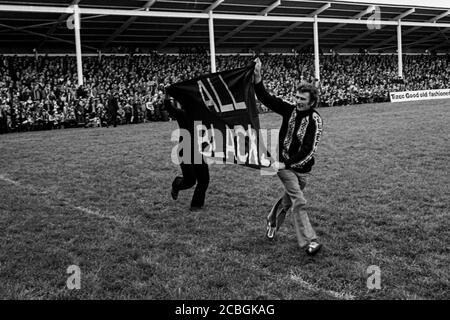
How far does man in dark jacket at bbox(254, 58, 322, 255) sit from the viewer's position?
5117 mm

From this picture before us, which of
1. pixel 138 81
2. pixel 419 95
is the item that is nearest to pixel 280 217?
pixel 138 81

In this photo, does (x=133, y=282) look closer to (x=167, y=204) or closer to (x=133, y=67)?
(x=167, y=204)

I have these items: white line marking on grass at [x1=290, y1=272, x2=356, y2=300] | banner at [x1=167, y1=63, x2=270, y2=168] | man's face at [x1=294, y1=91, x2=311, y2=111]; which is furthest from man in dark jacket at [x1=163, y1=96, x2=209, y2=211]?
white line marking on grass at [x1=290, y1=272, x2=356, y2=300]

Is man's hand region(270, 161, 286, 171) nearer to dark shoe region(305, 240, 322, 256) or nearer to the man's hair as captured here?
the man's hair

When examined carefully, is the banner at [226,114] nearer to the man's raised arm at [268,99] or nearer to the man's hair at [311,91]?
the man's raised arm at [268,99]

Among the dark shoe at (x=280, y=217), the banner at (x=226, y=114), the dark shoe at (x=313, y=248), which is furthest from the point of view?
the banner at (x=226, y=114)

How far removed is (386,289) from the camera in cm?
420

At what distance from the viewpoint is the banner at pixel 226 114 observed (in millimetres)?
6121

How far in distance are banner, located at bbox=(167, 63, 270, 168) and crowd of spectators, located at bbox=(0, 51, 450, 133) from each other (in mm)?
16693

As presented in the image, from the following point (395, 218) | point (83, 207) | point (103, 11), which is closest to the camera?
point (395, 218)

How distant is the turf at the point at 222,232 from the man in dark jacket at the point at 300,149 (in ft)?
0.95

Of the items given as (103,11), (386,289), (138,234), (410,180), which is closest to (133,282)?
(138,234)

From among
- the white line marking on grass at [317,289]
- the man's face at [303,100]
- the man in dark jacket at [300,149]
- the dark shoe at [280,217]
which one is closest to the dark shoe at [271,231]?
the dark shoe at [280,217]

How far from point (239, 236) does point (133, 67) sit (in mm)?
29662
